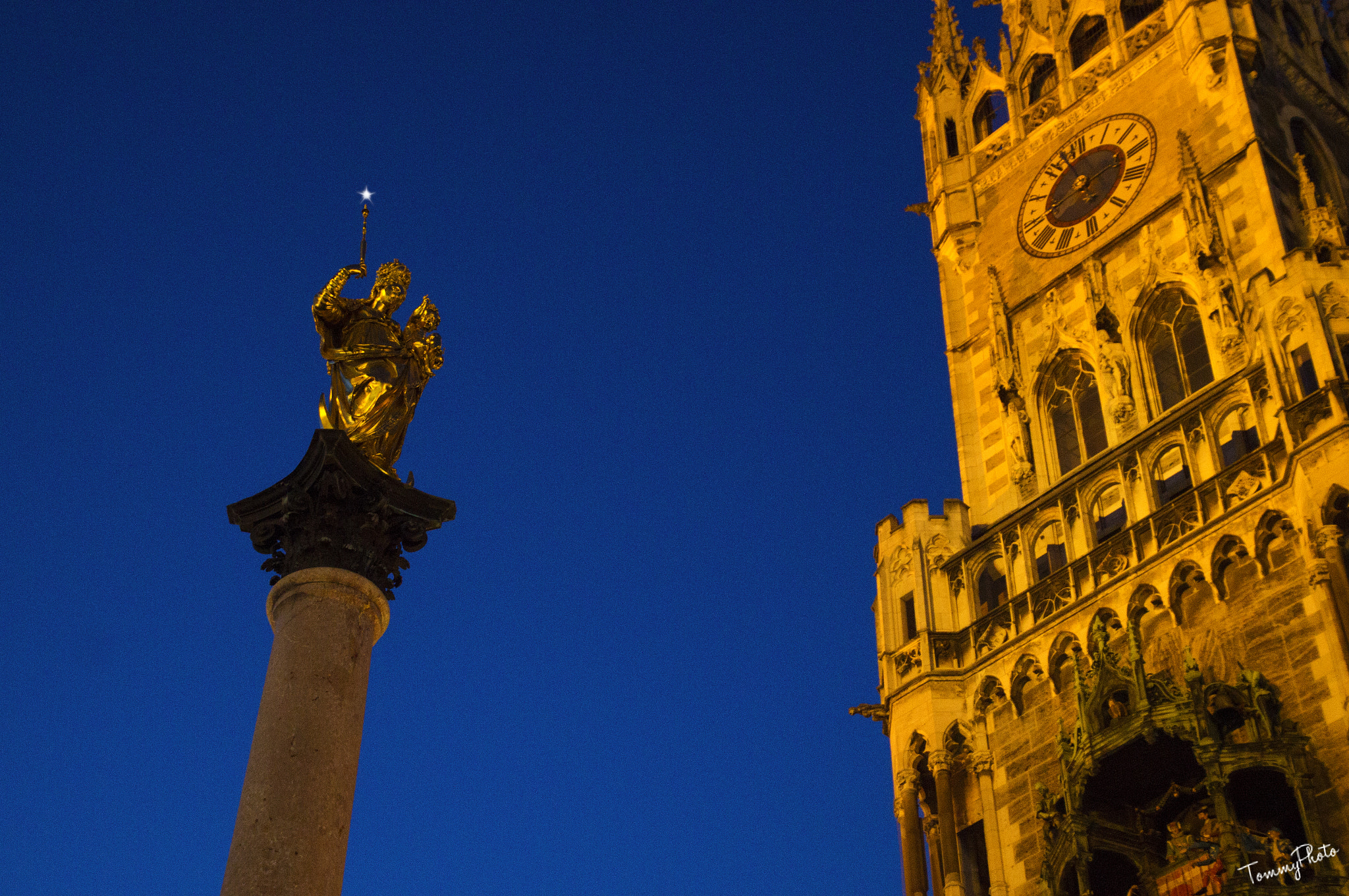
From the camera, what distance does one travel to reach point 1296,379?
30797mm

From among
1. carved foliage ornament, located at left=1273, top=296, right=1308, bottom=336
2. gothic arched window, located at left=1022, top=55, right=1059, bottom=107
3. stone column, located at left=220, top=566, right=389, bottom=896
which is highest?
gothic arched window, located at left=1022, top=55, right=1059, bottom=107

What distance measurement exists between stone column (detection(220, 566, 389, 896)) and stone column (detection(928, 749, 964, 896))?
57.1 feet

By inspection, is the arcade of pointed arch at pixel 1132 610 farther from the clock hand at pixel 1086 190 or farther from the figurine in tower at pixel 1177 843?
the clock hand at pixel 1086 190

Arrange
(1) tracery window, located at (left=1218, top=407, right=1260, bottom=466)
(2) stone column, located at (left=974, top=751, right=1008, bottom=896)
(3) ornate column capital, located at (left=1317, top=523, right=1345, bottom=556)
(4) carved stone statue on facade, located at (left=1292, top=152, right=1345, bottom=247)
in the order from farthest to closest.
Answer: (4) carved stone statue on facade, located at (left=1292, top=152, right=1345, bottom=247) < (1) tracery window, located at (left=1218, top=407, right=1260, bottom=466) < (2) stone column, located at (left=974, top=751, right=1008, bottom=896) < (3) ornate column capital, located at (left=1317, top=523, right=1345, bottom=556)

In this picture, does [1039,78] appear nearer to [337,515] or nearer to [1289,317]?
[1289,317]

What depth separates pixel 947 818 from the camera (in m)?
33.1

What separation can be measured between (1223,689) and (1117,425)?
28.6 ft

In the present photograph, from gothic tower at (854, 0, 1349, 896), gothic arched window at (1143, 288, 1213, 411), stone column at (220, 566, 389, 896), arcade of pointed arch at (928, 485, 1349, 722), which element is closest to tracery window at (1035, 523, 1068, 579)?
gothic tower at (854, 0, 1349, 896)

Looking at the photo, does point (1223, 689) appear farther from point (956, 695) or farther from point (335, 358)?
point (335, 358)

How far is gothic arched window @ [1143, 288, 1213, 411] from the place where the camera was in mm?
36062

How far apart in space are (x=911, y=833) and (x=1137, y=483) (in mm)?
7696

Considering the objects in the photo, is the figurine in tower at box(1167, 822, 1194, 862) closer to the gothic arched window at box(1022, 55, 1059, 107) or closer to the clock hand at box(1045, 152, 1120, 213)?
the clock hand at box(1045, 152, 1120, 213)

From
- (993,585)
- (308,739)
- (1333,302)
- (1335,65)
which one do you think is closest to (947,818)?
(993,585)

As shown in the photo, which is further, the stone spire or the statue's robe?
the stone spire
